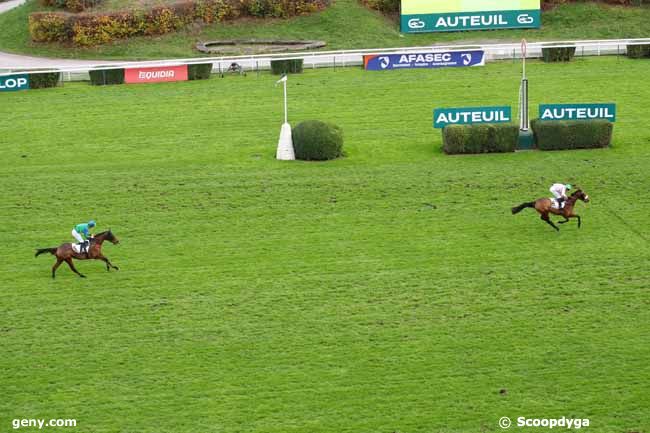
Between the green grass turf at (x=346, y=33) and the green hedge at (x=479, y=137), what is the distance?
59.8ft

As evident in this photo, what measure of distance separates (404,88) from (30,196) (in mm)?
17263

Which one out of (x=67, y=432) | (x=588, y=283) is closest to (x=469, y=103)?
(x=588, y=283)

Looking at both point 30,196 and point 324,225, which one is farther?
point 30,196

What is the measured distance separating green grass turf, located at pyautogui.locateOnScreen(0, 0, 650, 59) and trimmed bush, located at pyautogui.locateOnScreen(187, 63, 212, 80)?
199 inches

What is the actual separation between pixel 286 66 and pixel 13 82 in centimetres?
1157

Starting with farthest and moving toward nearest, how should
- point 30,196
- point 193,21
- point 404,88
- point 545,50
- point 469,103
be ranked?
1. point 193,21
2. point 545,50
3. point 404,88
4. point 469,103
5. point 30,196

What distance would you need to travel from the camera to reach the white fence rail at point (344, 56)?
4572cm

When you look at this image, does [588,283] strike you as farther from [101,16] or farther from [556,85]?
[101,16]

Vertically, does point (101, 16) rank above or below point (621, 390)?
above

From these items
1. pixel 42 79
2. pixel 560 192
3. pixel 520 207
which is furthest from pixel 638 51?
pixel 42 79

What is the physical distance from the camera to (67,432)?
59.5 feet

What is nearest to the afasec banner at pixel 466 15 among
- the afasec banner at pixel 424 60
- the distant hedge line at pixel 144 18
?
the distant hedge line at pixel 144 18

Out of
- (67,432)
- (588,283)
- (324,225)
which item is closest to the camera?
(67,432)

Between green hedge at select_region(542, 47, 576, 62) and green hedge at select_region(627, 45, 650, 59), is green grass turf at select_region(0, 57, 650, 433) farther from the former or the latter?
green hedge at select_region(627, 45, 650, 59)
